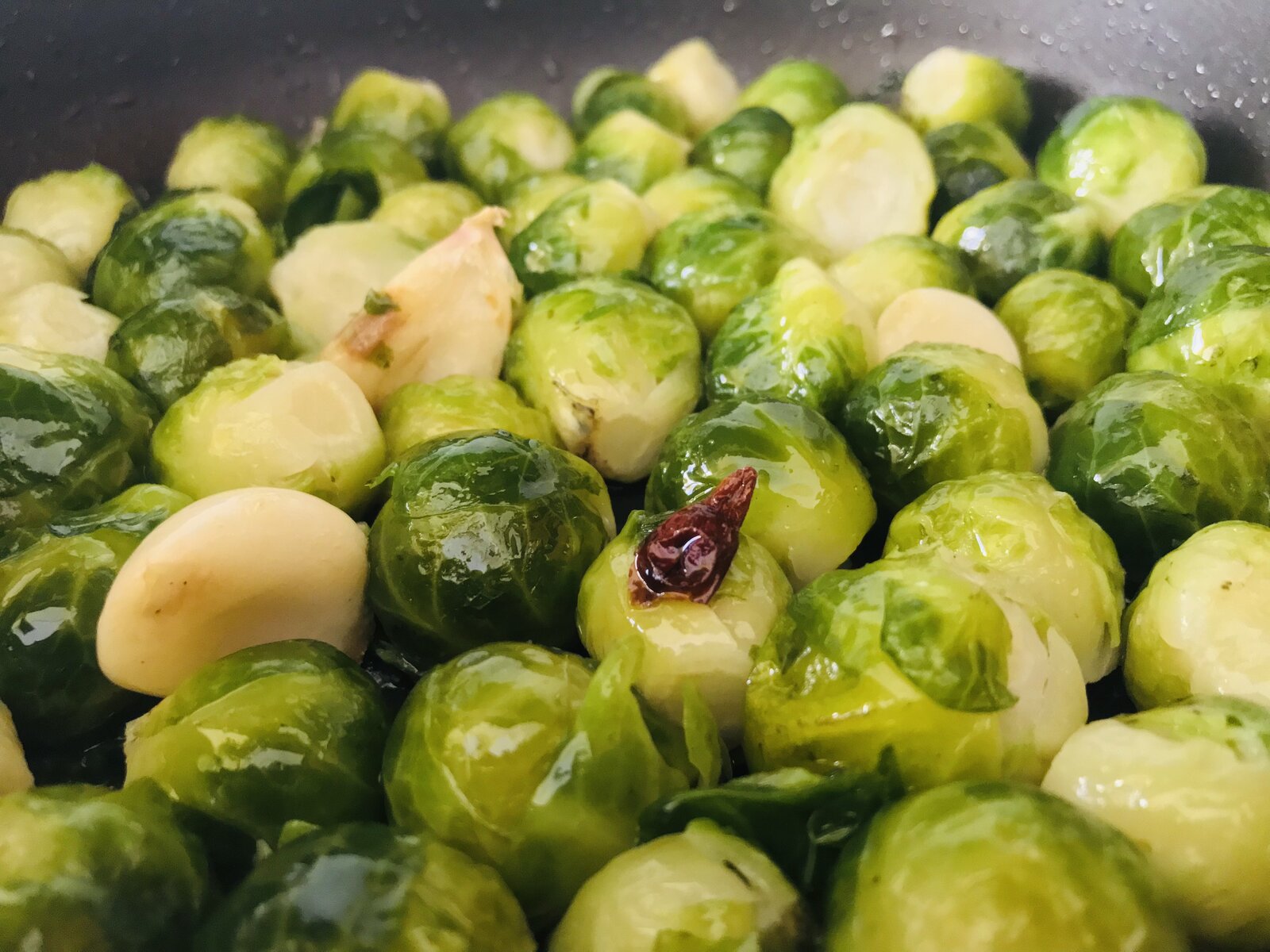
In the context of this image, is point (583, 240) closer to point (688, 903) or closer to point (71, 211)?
point (71, 211)

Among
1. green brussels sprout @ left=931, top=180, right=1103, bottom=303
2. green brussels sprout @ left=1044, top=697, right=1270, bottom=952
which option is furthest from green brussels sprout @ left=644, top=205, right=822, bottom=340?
green brussels sprout @ left=1044, top=697, right=1270, bottom=952

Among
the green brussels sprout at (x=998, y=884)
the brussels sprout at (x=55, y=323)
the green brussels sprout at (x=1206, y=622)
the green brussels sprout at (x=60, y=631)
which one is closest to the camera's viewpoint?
the green brussels sprout at (x=998, y=884)

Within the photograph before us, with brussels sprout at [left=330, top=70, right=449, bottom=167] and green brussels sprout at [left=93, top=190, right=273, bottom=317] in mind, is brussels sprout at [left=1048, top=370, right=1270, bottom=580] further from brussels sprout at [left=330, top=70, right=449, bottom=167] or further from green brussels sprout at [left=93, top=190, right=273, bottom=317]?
brussels sprout at [left=330, top=70, right=449, bottom=167]

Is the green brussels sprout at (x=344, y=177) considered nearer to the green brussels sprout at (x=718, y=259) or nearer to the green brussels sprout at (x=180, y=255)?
the green brussels sprout at (x=180, y=255)

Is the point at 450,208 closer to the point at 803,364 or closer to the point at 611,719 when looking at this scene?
the point at 803,364

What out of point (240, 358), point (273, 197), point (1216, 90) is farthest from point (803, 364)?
point (273, 197)

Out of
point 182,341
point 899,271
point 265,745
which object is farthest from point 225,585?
point 899,271

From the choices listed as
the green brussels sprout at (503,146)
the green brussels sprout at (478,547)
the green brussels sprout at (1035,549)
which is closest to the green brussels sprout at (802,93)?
the green brussels sprout at (503,146)
